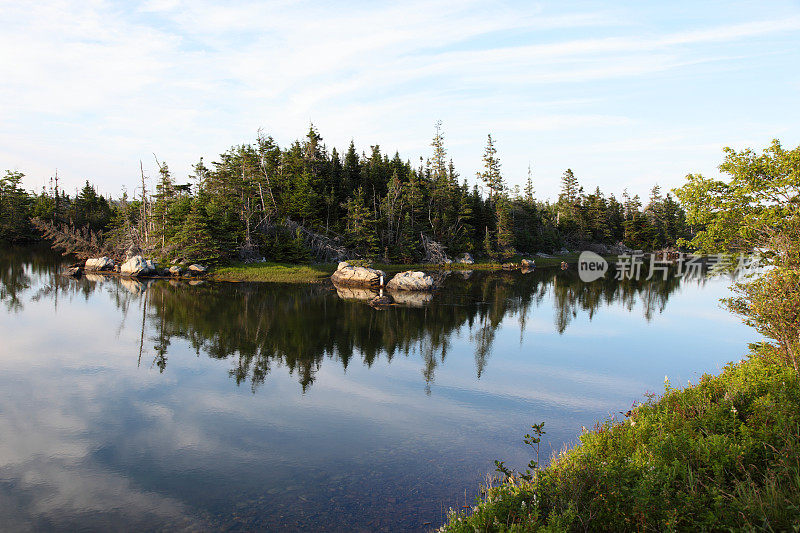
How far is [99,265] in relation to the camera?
52875 millimetres

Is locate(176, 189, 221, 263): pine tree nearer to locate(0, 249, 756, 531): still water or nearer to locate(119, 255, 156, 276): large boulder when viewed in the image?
locate(119, 255, 156, 276): large boulder

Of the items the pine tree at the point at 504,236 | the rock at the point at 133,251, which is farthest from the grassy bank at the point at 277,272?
the pine tree at the point at 504,236

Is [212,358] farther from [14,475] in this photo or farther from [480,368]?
[480,368]

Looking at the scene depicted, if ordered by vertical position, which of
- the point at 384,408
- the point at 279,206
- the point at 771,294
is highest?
the point at 279,206

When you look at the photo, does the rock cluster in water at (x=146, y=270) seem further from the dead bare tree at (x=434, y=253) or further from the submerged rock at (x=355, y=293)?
the dead bare tree at (x=434, y=253)

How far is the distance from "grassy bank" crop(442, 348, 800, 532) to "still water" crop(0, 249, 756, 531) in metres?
2.79

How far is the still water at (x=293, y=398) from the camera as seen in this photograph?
10.1 metres

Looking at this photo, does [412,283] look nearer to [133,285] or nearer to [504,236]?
[133,285]

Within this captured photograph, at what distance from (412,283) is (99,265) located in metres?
37.5

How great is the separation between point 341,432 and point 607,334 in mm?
20100

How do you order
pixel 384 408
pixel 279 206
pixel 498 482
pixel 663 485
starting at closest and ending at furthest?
pixel 663 485 < pixel 498 482 < pixel 384 408 < pixel 279 206

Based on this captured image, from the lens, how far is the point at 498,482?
10602 mm

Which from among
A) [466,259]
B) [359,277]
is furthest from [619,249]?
[359,277]

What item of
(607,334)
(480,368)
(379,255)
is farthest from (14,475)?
(379,255)
